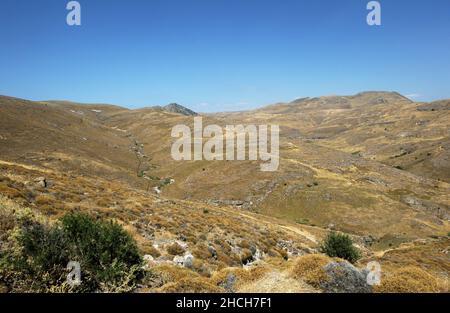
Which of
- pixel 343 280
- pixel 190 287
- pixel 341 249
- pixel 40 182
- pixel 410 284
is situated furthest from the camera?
pixel 40 182

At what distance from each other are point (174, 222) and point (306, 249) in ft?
49.6

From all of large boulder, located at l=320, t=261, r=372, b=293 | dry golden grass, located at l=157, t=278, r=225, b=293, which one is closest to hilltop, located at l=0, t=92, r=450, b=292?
dry golden grass, located at l=157, t=278, r=225, b=293

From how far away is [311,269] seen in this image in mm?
12805

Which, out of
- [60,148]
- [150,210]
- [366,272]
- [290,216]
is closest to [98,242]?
[366,272]

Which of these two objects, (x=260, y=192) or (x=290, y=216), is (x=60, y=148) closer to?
(x=260, y=192)

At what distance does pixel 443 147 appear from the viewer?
14950cm

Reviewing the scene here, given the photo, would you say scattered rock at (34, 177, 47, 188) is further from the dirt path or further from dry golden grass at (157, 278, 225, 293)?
the dirt path

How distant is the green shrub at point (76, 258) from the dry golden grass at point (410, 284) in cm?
944

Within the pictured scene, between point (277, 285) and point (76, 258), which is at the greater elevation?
point (76, 258)

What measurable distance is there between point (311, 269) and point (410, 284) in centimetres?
363

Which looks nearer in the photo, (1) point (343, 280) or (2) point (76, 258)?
(1) point (343, 280)

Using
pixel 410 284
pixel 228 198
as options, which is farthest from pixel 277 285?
pixel 228 198

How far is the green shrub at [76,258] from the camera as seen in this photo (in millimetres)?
11375

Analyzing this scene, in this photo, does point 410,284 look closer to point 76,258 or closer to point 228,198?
point 76,258
